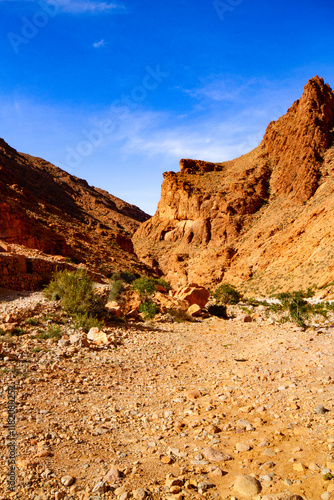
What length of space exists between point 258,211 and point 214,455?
2188 inches

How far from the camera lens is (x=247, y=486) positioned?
332 centimetres

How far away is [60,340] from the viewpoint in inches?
363

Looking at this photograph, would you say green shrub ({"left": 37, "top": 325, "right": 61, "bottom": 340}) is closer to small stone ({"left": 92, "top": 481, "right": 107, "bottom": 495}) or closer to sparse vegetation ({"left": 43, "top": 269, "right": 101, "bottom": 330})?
sparse vegetation ({"left": 43, "top": 269, "right": 101, "bottom": 330})

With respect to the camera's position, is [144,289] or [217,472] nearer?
[217,472]

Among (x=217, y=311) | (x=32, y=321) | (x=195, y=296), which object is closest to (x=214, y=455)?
(x=32, y=321)

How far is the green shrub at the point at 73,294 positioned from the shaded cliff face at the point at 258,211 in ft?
85.4

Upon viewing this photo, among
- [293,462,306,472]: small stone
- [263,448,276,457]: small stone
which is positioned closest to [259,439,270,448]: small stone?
[263,448,276,457]: small stone

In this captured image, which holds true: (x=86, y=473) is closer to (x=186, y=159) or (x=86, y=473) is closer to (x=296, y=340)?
(x=296, y=340)

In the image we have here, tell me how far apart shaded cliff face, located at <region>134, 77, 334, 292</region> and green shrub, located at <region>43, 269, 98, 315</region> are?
2603 cm

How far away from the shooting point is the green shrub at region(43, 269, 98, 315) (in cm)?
1174

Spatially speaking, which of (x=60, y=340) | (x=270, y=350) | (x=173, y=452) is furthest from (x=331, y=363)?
(x=60, y=340)

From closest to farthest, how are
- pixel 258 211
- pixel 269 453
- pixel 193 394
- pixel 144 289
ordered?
pixel 269 453
pixel 193 394
pixel 144 289
pixel 258 211

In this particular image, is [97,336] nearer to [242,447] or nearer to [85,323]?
[85,323]

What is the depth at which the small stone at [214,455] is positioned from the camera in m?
3.96
